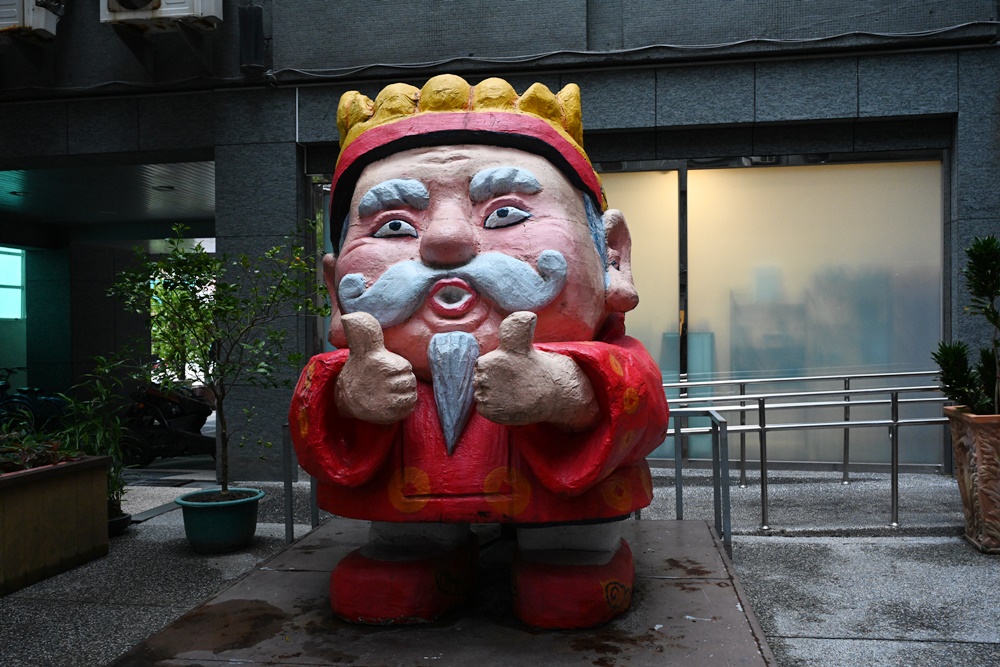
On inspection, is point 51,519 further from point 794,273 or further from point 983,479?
point 794,273

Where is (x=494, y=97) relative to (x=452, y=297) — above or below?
above

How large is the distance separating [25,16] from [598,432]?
20.7 ft

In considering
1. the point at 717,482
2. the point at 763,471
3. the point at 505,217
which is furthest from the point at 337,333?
the point at 763,471

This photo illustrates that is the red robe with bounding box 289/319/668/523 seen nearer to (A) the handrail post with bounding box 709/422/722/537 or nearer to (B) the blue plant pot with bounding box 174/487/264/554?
(A) the handrail post with bounding box 709/422/722/537

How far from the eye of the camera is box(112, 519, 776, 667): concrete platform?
94.9 inches

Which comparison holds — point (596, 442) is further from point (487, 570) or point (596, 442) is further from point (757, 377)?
→ point (757, 377)

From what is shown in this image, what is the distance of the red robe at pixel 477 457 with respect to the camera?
2.51m

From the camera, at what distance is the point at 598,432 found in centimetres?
249

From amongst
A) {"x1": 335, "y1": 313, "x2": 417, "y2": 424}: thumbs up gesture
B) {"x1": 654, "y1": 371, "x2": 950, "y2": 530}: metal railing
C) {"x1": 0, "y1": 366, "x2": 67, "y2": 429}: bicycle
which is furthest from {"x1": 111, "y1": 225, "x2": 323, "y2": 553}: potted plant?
{"x1": 0, "y1": 366, "x2": 67, "y2": 429}: bicycle

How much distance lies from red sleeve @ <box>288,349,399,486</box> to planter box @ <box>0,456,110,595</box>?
249 cm

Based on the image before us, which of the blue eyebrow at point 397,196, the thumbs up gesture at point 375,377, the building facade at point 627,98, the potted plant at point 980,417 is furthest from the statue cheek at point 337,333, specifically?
the building facade at point 627,98

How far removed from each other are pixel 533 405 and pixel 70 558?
3621 millimetres

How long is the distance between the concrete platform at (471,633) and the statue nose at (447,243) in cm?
117

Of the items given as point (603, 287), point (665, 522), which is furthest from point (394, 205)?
point (665, 522)
